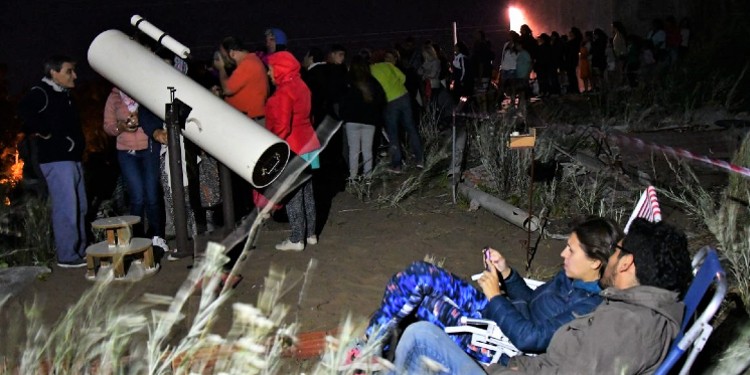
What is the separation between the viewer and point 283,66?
600 cm

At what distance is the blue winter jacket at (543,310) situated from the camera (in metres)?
3.21

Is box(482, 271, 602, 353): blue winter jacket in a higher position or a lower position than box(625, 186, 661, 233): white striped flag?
lower

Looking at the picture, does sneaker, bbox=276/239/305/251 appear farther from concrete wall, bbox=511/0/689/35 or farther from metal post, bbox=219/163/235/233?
concrete wall, bbox=511/0/689/35

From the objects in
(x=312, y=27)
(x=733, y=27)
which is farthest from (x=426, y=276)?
(x=312, y=27)

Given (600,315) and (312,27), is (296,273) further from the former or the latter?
(312,27)

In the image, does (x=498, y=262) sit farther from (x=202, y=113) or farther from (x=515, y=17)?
(x=515, y=17)

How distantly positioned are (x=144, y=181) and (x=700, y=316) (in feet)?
15.8

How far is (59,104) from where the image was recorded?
19.0 feet

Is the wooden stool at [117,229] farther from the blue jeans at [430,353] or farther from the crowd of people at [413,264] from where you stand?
the blue jeans at [430,353]

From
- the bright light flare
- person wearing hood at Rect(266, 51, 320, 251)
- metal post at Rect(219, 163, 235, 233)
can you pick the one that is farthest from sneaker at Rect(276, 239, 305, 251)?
the bright light flare

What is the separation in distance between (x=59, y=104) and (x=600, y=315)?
4468mm

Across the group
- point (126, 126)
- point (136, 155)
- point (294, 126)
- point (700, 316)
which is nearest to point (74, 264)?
point (136, 155)

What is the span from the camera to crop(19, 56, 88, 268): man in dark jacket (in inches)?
226

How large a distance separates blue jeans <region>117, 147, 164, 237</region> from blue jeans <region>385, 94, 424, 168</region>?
3.44 metres
